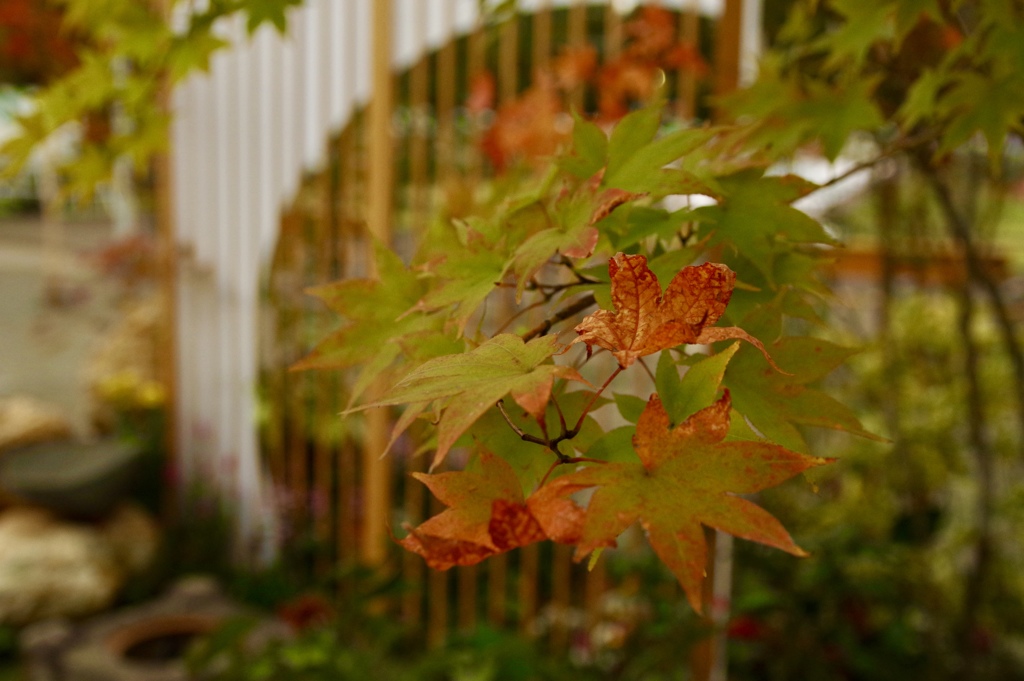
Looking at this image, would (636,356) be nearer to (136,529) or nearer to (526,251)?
(526,251)

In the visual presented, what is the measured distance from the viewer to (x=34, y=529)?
9.86ft

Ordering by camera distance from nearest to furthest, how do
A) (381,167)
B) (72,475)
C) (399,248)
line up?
(381,167), (399,248), (72,475)

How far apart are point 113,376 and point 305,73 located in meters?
1.79

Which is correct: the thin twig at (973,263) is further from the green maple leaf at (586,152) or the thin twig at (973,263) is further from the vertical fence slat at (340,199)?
the green maple leaf at (586,152)

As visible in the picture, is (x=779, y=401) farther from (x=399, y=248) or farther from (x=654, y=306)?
(x=399, y=248)

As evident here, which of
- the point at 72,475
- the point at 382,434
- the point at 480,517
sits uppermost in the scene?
the point at 480,517

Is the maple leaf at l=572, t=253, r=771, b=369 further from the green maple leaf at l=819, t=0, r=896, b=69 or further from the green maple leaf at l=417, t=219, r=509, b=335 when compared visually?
the green maple leaf at l=819, t=0, r=896, b=69

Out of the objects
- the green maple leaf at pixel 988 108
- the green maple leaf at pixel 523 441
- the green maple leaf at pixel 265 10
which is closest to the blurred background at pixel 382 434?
the green maple leaf at pixel 265 10

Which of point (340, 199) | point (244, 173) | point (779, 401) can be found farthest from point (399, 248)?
point (779, 401)

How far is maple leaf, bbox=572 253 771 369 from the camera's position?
39 centimetres

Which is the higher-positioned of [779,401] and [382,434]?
[779,401]

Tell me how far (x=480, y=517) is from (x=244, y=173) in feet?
9.05

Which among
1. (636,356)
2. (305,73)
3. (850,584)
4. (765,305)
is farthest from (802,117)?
(305,73)

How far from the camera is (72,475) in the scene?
3062 mm
